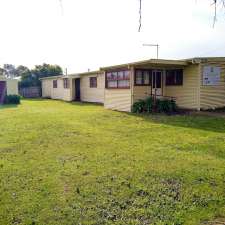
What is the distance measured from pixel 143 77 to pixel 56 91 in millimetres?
16704

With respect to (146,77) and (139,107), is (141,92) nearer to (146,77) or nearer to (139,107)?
(146,77)

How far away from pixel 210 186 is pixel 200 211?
36.8 inches

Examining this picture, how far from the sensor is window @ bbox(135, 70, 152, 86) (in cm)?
1652

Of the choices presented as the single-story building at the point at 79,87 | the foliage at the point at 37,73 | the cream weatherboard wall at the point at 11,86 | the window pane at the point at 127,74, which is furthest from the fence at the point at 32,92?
the window pane at the point at 127,74

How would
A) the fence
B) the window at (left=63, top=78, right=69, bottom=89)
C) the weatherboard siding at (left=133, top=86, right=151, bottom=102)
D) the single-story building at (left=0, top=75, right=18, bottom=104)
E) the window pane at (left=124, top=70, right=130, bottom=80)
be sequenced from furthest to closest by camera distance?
the fence
the window at (left=63, top=78, right=69, bottom=89)
the single-story building at (left=0, top=75, right=18, bottom=104)
the window pane at (left=124, top=70, right=130, bottom=80)
the weatherboard siding at (left=133, top=86, right=151, bottom=102)

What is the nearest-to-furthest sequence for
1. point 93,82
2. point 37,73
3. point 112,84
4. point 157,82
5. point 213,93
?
point 213,93, point 157,82, point 112,84, point 93,82, point 37,73

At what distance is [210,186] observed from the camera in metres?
4.97

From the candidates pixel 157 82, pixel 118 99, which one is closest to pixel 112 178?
pixel 157 82

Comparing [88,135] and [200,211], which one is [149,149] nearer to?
[88,135]

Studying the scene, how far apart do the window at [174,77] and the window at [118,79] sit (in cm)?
251

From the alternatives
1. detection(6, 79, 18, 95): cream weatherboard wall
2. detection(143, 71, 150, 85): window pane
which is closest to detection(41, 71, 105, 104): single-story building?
detection(6, 79, 18, 95): cream weatherboard wall

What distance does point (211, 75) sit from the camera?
15758mm

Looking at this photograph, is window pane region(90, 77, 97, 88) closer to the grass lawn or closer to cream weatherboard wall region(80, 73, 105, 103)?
cream weatherboard wall region(80, 73, 105, 103)

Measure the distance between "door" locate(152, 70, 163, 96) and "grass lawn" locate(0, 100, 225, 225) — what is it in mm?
7999
